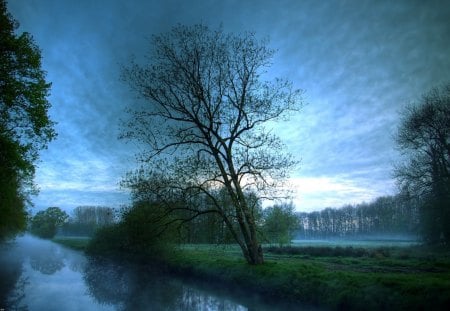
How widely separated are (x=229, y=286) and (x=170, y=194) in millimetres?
8082

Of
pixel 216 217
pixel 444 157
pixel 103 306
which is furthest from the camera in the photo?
pixel 444 157

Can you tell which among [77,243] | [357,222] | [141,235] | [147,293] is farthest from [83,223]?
[147,293]

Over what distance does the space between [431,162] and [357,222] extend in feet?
330

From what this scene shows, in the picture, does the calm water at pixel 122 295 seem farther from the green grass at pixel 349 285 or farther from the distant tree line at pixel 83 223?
the distant tree line at pixel 83 223

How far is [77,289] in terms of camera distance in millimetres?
23516

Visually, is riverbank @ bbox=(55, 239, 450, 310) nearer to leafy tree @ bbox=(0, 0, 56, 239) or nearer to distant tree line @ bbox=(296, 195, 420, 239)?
leafy tree @ bbox=(0, 0, 56, 239)

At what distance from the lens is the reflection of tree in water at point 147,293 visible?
1845cm

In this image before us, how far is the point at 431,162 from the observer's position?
36.2m

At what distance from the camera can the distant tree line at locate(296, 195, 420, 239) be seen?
9188 centimetres

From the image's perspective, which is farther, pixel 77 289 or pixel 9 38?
pixel 77 289

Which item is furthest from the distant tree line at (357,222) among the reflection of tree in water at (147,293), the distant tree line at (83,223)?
the distant tree line at (83,223)

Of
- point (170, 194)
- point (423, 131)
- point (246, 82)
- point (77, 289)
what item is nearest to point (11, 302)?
point (77, 289)

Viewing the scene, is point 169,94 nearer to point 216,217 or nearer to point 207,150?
point 207,150

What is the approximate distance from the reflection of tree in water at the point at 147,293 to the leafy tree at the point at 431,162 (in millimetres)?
26611
